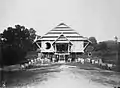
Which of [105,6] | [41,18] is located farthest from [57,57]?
[105,6]

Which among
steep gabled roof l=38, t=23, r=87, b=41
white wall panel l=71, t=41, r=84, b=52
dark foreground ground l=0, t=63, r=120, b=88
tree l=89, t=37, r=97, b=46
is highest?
steep gabled roof l=38, t=23, r=87, b=41

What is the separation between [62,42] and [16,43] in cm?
38

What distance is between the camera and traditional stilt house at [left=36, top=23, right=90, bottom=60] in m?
1.41

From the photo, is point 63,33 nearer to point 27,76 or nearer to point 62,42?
point 62,42

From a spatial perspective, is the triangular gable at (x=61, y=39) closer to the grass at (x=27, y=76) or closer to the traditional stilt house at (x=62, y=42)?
the traditional stilt house at (x=62, y=42)

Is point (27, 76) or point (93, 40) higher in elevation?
point (93, 40)

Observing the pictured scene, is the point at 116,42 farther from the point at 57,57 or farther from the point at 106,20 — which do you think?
the point at 57,57

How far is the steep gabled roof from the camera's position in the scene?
141 cm

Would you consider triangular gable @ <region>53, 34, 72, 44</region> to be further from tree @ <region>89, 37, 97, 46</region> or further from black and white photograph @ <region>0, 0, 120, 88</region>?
tree @ <region>89, 37, 97, 46</region>

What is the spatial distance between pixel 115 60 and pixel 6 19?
1.00 m

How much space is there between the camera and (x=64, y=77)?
1.37 meters

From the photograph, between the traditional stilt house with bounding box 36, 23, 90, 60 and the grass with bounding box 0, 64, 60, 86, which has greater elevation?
the traditional stilt house with bounding box 36, 23, 90, 60

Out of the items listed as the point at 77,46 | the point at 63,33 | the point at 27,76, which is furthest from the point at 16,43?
the point at 77,46

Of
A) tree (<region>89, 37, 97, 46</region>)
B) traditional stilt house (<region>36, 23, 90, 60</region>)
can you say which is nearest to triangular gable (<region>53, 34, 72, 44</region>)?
traditional stilt house (<region>36, 23, 90, 60</region>)
